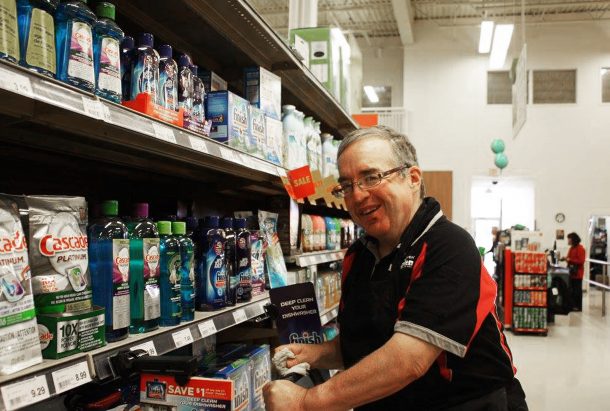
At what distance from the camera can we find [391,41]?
14484 mm

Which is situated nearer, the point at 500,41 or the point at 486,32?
the point at 500,41

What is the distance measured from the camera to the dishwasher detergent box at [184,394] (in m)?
1.37

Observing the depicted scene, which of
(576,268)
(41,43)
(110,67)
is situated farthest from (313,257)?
(576,268)

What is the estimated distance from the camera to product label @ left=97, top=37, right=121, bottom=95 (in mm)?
1249

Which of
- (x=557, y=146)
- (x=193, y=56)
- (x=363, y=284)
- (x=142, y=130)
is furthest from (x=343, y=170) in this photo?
(x=557, y=146)

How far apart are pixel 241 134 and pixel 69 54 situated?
880 mm

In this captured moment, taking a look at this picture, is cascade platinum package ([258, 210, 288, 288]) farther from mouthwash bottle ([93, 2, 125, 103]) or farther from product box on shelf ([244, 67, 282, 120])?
mouthwash bottle ([93, 2, 125, 103])

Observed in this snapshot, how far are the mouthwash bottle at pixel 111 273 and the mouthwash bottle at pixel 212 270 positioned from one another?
44cm

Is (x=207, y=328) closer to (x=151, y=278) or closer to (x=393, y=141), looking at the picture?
(x=151, y=278)

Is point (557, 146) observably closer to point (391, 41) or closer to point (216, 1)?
point (391, 41)

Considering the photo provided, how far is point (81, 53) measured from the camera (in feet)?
3.80

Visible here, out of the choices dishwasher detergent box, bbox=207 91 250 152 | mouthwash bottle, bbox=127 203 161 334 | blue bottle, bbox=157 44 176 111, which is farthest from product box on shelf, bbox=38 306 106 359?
dishwasher detergent box, bbox=207 91 250 152

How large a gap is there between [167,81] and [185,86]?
14 centimetres

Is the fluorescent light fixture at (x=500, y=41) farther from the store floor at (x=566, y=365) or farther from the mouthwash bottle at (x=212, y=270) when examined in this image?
the mouthwash bottle at (x=212, y=270)
